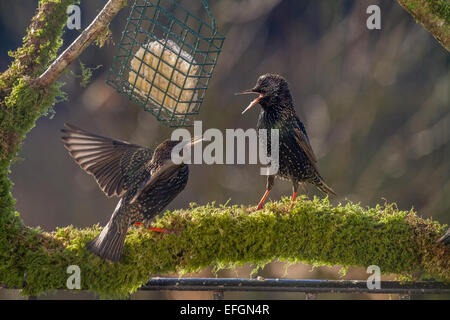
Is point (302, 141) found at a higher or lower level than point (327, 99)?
lower

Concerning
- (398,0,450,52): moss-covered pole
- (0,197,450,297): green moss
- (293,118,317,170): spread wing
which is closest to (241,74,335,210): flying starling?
(293,118,317,170): spread wing

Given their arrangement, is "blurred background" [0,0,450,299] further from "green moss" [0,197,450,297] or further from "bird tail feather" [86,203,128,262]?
"bird tail feather" [86,203,128,262]

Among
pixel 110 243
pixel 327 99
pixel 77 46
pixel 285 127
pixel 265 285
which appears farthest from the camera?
pixel 327 99

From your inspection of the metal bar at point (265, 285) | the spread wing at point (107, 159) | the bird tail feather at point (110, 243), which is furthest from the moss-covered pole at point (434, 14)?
the bird tail feather at point (110, 243)

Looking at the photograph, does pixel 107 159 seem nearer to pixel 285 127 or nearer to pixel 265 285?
pixel 285 127

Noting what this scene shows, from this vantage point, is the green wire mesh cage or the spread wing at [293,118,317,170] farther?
the spread wing at [293,118,317,170]

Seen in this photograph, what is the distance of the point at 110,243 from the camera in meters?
3.25

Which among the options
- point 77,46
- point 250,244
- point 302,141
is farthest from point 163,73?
point 250,244

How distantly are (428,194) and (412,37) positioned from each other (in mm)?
2313

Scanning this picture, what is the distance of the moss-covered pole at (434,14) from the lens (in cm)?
356

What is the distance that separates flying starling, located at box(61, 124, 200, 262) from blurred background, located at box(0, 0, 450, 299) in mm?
3996

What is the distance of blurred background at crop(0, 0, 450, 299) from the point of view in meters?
7.94

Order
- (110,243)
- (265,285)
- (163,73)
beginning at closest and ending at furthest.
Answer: (265,285) → (110,243) → (163,73)

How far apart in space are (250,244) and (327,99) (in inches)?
206
